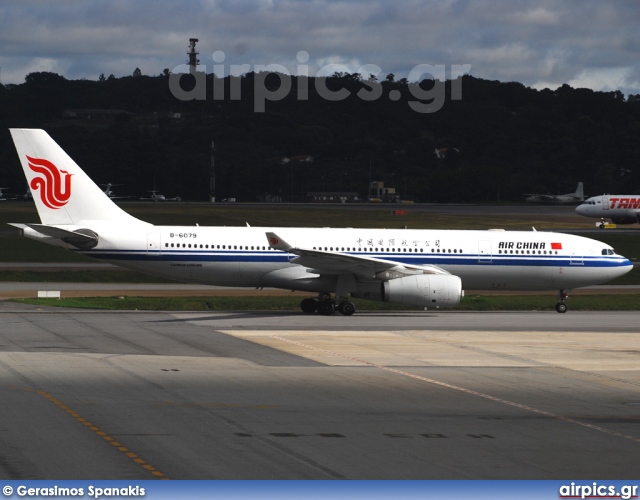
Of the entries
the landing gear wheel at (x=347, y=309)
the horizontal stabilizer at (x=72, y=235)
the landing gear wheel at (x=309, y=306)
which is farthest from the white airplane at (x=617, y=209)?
the horizontal stabilizer at (x=72, y=235)

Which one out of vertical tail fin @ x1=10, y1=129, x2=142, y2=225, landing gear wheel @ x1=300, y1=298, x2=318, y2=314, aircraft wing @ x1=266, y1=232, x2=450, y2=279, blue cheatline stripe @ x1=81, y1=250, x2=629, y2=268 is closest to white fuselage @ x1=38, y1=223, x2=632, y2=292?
blue cheatline stripe @ x1=81, y1=250, x2=629, y2=268

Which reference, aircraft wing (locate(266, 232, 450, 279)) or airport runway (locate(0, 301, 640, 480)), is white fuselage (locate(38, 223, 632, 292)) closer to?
aircraft wing (locate(266, 232, 450, 279))

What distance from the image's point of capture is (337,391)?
25.3 metres

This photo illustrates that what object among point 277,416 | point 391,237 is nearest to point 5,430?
A: point 277,416

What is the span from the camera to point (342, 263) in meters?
42.9

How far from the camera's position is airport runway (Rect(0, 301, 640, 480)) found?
1762 cm

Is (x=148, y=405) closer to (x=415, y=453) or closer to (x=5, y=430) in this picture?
(x=5, y=430)

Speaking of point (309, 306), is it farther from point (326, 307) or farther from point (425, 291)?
point (425, 291)

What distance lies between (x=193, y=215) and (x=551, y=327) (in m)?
70.7

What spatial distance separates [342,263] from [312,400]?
19.2 metres

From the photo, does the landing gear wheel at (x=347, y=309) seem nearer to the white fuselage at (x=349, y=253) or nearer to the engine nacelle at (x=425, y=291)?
the white fuselage at (x=349, y=253)

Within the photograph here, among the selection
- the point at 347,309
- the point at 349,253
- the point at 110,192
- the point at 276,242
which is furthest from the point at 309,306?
the point at 110,192

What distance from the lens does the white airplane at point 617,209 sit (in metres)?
116

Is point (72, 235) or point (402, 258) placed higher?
point (72, 235)
